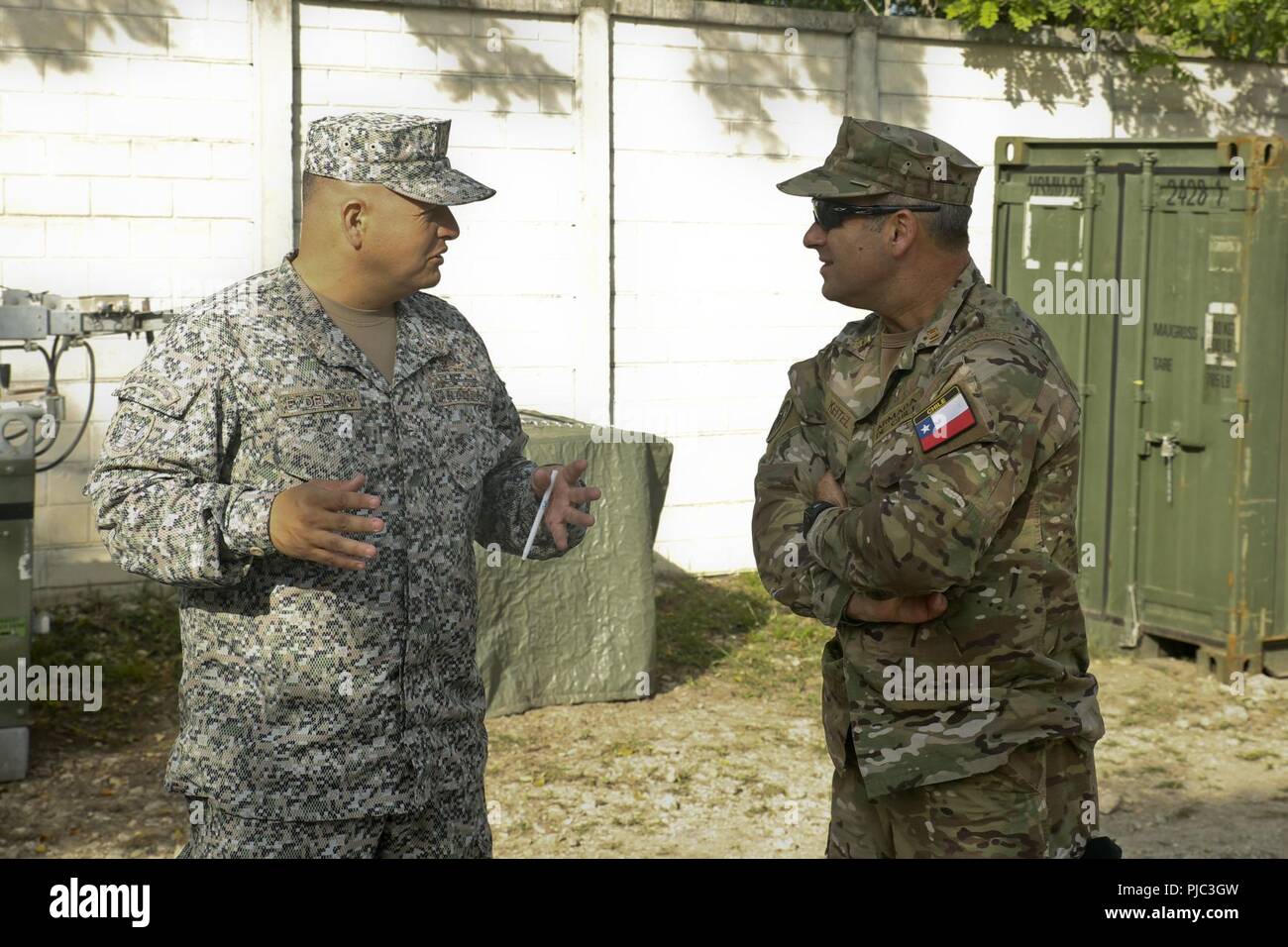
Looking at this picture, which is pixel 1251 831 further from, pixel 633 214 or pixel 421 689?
pixel 633 214

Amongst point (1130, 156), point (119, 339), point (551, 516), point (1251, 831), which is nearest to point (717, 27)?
point (1130, 156)

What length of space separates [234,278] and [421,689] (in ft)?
16.2

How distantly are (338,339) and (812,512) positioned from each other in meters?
1.00

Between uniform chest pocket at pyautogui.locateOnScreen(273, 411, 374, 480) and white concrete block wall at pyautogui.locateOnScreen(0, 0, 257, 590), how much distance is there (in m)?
4.58

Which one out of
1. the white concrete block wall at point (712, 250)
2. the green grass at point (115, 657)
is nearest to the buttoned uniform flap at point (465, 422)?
the green grass at point (115, 657)

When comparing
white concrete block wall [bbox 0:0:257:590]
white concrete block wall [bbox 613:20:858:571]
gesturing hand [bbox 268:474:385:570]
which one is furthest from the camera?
white concrete block wall [bbox 613:20:858:571]

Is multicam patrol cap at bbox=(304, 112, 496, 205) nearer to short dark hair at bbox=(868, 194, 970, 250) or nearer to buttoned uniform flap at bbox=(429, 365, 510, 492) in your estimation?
buttoned uniform flap at bbox=(429, 365, 510, 492)

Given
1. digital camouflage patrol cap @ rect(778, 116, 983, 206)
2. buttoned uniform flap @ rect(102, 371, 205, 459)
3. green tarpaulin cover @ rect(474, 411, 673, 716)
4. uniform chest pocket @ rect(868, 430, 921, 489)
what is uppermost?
digital camouflage patrol cap @ rect(778, 116, 983, 206)

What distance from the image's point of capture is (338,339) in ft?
10.3

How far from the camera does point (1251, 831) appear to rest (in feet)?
18.4

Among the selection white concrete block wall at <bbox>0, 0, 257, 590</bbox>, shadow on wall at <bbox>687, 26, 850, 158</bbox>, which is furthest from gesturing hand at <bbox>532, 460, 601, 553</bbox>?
shadow on wall at <bbox>687, 26, 850, 158</bbox>

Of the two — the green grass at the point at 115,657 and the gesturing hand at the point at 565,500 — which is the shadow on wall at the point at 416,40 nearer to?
the green grass at the point at 115,657

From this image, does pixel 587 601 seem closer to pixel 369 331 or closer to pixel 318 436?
pixel 369 331

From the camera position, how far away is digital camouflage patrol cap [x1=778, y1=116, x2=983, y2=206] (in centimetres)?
321
